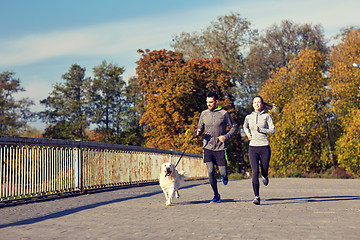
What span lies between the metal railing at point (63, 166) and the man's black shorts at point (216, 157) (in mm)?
3476

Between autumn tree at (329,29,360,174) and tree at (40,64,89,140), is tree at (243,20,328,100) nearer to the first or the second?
autumn tree at (329,29,360,174)

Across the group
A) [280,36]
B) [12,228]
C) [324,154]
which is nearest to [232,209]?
[12,228]

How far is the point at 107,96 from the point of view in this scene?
6981 cm

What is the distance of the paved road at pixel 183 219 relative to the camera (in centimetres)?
706

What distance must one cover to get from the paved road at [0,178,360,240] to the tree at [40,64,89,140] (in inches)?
2231

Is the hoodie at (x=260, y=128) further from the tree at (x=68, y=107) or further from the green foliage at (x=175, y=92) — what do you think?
the tree at (x=68, y=107)

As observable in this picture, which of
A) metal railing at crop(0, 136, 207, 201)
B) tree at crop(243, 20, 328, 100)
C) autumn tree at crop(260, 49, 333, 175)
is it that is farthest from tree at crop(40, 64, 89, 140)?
metal railing at crop(0, 136, 207, 201)

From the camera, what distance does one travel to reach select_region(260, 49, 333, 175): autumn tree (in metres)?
46.6

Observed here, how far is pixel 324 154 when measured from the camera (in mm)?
47781

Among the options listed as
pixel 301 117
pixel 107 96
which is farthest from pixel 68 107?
pixel 301 117

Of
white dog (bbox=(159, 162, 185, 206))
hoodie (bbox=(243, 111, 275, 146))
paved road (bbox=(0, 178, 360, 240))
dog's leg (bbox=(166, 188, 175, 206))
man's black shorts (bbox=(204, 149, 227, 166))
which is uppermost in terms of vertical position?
hoodie (bbox=(243, 111, 275, 146))

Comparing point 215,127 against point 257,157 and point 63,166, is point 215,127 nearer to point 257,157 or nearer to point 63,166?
point 257,157

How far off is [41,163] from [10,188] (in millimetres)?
1131

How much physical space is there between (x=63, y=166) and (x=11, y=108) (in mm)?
58791
